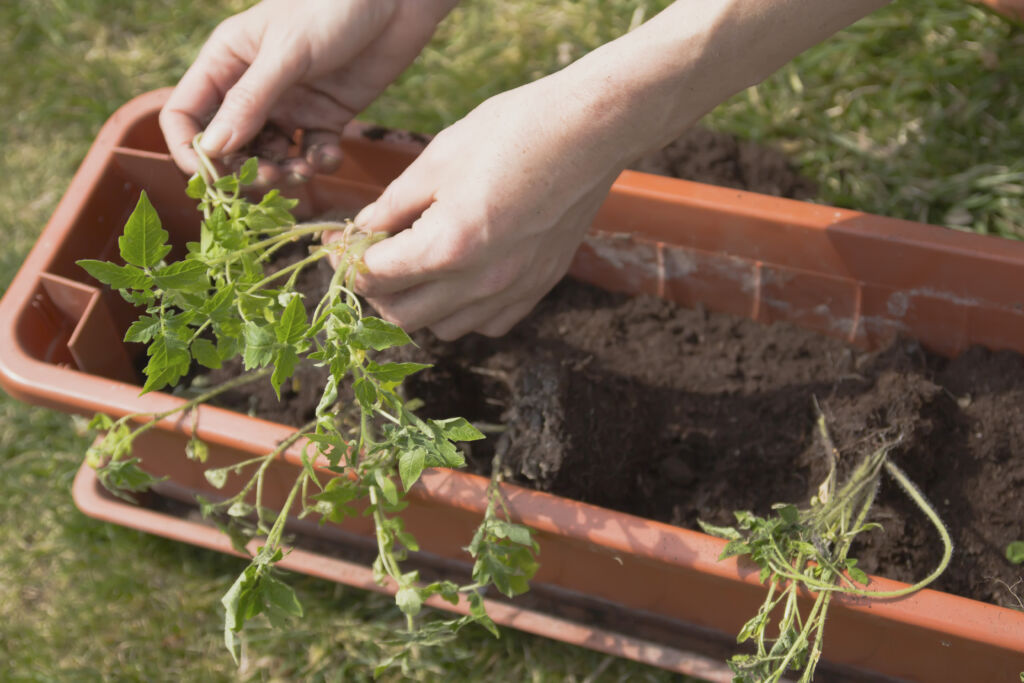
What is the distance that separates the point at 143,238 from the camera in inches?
47.0

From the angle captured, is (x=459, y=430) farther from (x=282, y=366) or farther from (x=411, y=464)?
(x=282, y=366)

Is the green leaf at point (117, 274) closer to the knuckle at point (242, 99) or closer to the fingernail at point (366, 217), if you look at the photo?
the fingernail at point (366, 217)

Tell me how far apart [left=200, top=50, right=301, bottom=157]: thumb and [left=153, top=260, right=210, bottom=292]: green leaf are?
0.43 metres

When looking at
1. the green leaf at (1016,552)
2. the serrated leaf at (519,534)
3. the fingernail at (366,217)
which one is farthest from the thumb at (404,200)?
the green leaf at (1016,552)

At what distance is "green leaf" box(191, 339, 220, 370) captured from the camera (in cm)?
131

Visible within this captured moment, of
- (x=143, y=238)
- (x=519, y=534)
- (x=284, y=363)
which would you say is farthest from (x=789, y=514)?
(x=143, y=238)

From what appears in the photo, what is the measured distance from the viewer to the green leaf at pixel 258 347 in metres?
1.20

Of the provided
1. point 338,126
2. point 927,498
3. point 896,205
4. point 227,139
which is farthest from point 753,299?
point 227,139

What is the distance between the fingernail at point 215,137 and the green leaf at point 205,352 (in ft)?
1.50

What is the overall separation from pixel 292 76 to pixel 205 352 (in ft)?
1.91

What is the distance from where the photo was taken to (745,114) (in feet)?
8.00

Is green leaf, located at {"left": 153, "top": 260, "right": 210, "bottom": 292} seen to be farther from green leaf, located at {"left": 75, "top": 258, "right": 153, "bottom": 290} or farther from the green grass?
the green grass

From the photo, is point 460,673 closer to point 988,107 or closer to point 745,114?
point 745,114

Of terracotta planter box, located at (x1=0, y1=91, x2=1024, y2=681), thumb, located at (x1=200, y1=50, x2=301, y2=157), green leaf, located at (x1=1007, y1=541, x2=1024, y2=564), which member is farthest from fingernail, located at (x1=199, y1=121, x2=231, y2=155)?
green leaf, located at (x1=1007, y1=541, x2=1024, y2=564)
